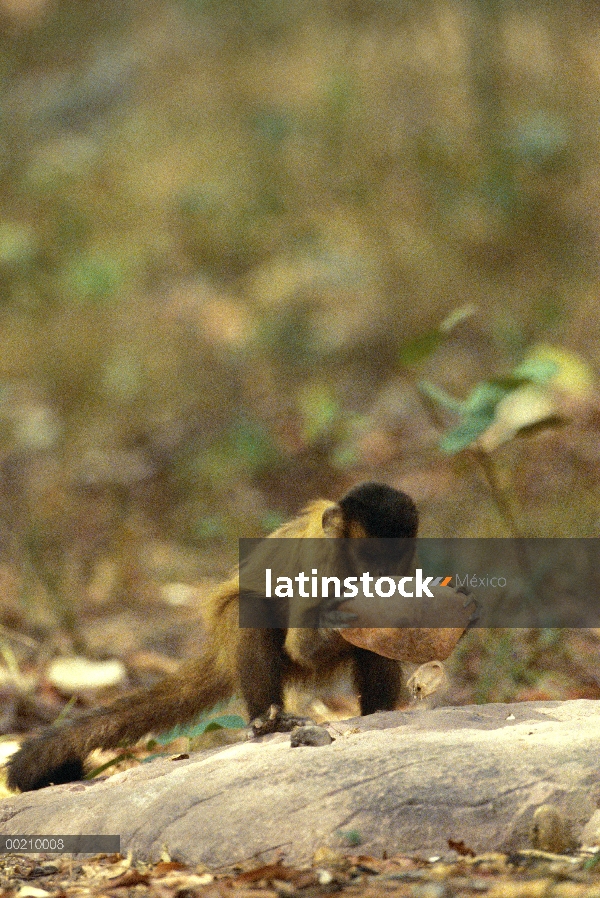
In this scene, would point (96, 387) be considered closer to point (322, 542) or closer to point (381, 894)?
point (322, 542)

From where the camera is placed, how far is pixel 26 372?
33.2ft

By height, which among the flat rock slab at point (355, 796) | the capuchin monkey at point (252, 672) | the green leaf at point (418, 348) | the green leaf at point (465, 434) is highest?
the green leaf at point (418, 348)

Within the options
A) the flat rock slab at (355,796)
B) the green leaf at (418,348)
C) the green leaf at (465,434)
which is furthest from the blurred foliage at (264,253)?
the flat rock slab at (355,796)

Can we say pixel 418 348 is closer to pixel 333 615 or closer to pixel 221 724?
pixel 333 615

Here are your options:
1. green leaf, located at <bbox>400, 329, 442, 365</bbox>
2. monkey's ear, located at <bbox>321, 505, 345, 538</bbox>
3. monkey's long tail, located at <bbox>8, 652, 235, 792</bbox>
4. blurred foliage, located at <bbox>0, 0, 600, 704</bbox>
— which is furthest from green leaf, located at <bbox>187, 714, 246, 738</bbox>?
blurred foliage, located at <bbox>0, 0, 600, 704</bbox>

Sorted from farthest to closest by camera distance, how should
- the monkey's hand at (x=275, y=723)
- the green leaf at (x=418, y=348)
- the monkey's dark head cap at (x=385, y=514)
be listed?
the green leaf at (x=418, y=348)
the monkey's dark head cap at (x=385, y=514)
the monkey's hand at (x=275, y=723)

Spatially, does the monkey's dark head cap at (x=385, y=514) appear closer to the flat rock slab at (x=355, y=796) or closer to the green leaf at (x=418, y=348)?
the flat rock slab at (x=355, y=796)

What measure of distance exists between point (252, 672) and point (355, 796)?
147 cm

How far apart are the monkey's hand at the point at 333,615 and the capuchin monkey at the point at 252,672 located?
27 mm

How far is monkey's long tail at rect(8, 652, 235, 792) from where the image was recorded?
168 inches

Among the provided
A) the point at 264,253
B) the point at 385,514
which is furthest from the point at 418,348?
the point at 264,253

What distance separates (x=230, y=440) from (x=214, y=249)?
237cm

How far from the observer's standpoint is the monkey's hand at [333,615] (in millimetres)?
4160

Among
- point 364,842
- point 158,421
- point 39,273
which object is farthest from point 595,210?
point 364,842
